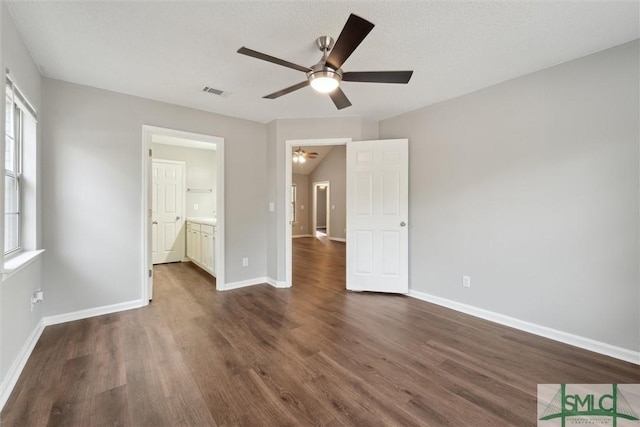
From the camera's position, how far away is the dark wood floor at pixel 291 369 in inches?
62.9

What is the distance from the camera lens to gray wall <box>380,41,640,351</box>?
7.18 feet

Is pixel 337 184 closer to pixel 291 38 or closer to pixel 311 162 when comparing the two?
pixel 311 162

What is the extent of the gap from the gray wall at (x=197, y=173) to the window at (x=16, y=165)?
3110 mm

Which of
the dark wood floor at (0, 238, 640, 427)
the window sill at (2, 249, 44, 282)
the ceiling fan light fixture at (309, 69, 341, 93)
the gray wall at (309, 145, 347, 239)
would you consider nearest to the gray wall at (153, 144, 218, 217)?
the dark wood floor at (0, 238, 640, 427)

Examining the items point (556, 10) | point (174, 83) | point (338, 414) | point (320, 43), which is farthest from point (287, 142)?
point (338, 414)

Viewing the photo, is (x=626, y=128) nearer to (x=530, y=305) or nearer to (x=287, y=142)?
(x=530, y=305)

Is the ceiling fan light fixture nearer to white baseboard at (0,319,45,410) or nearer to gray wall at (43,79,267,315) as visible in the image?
gray wall at (43,79,267,315)

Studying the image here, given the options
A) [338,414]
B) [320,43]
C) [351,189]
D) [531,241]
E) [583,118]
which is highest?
[320,43]

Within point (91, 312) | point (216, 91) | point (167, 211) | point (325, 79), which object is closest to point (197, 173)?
point (167, 211)

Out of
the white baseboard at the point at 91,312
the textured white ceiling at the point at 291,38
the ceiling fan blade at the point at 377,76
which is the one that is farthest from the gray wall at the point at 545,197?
the white baseboard at the point at 91,312

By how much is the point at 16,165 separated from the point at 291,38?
2.48m

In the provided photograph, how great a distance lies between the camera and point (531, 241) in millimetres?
2654

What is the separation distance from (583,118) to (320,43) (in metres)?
2.29

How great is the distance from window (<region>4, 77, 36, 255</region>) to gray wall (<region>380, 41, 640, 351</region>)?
3.94 meters
